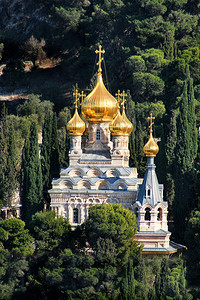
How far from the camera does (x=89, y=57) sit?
3863 inches

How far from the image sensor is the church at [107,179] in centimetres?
6238

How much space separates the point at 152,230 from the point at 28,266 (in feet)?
23.3

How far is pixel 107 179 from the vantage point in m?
65.3

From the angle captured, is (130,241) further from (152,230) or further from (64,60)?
(64,60)

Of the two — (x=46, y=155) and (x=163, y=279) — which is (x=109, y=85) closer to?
(x=46, y=155)

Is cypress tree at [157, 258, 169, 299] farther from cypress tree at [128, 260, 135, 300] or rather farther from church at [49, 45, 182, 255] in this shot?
church at [49, 45, 182, 255]

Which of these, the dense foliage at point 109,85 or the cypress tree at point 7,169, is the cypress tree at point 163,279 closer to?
the dense foliage at point 109,85

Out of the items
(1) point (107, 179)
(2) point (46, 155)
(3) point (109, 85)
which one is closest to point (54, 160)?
(2) point (46, 155)

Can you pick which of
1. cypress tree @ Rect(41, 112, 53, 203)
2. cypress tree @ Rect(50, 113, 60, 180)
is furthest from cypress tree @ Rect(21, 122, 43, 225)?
cypress tree @ Rect(50, 113, 60, 180)

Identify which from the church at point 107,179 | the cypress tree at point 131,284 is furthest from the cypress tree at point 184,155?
the cypress tree at point 131,284

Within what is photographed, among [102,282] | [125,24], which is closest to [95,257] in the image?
[102,282]

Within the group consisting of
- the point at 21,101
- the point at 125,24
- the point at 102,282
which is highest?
the point at 125,24

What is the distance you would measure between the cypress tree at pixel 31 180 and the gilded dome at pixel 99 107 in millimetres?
5168

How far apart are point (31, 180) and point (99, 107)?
6.39 meters
